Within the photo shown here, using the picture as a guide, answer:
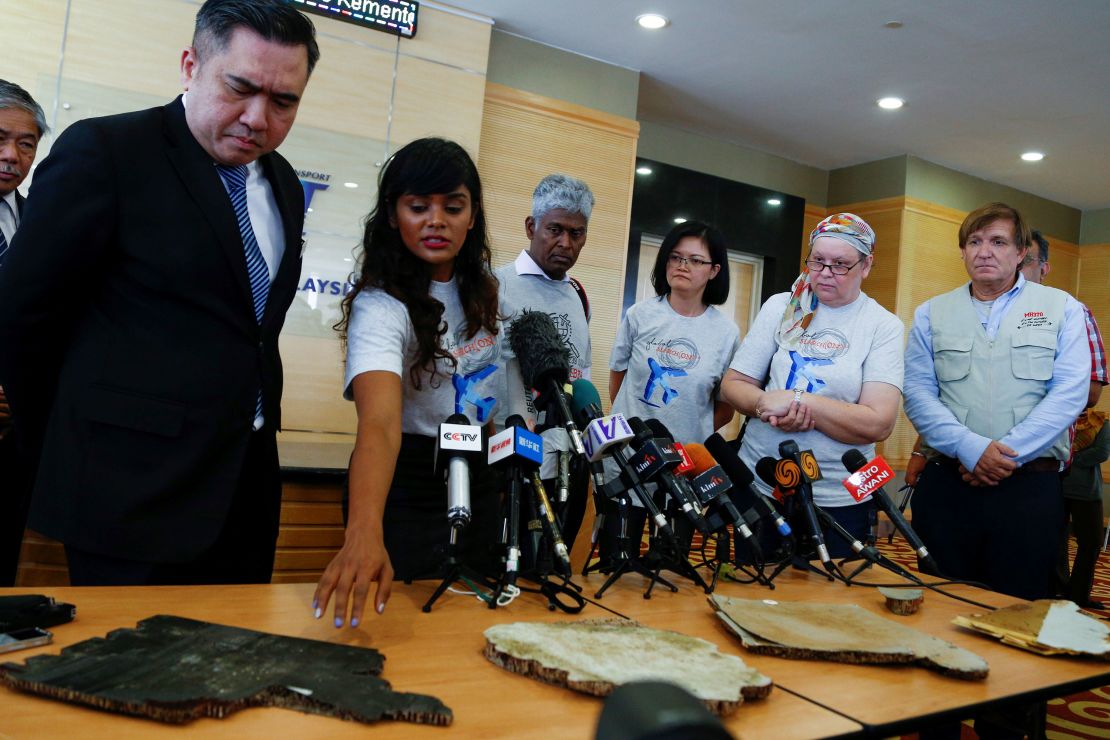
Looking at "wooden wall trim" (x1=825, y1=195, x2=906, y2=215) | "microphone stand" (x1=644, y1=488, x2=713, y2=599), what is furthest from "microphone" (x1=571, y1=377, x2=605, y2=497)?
"wooden wall trim" (x1=825, y1=195, x2=906, y2=215)

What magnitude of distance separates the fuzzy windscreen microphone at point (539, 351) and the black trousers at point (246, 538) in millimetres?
517

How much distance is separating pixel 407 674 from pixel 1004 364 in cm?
236

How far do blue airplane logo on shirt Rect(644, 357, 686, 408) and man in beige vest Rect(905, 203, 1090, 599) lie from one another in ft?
2.62

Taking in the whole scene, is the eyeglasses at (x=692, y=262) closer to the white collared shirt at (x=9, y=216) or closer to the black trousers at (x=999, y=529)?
the black trousers at (x=999, y=529)

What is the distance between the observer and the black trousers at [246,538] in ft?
4.77

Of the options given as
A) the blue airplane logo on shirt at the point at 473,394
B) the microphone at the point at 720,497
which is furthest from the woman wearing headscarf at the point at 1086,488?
the blue airplane logo on shirt at the point at 473,394

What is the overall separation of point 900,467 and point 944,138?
120 inches

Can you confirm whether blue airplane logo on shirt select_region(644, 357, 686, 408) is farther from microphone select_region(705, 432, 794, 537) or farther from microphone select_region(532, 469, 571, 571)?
microphone select_region(532, 469, 571, 571)

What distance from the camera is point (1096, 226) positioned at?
9383mm

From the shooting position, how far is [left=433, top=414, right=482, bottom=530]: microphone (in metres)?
1.29

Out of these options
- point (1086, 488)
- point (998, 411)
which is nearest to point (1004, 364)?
point (998, 411)

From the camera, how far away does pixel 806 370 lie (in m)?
2.36

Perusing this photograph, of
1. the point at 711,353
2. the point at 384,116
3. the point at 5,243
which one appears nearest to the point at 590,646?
the point at 711,353

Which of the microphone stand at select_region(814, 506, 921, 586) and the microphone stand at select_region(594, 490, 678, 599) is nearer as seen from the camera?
the microphone stand at select_region(594, 490, 678, 599)
